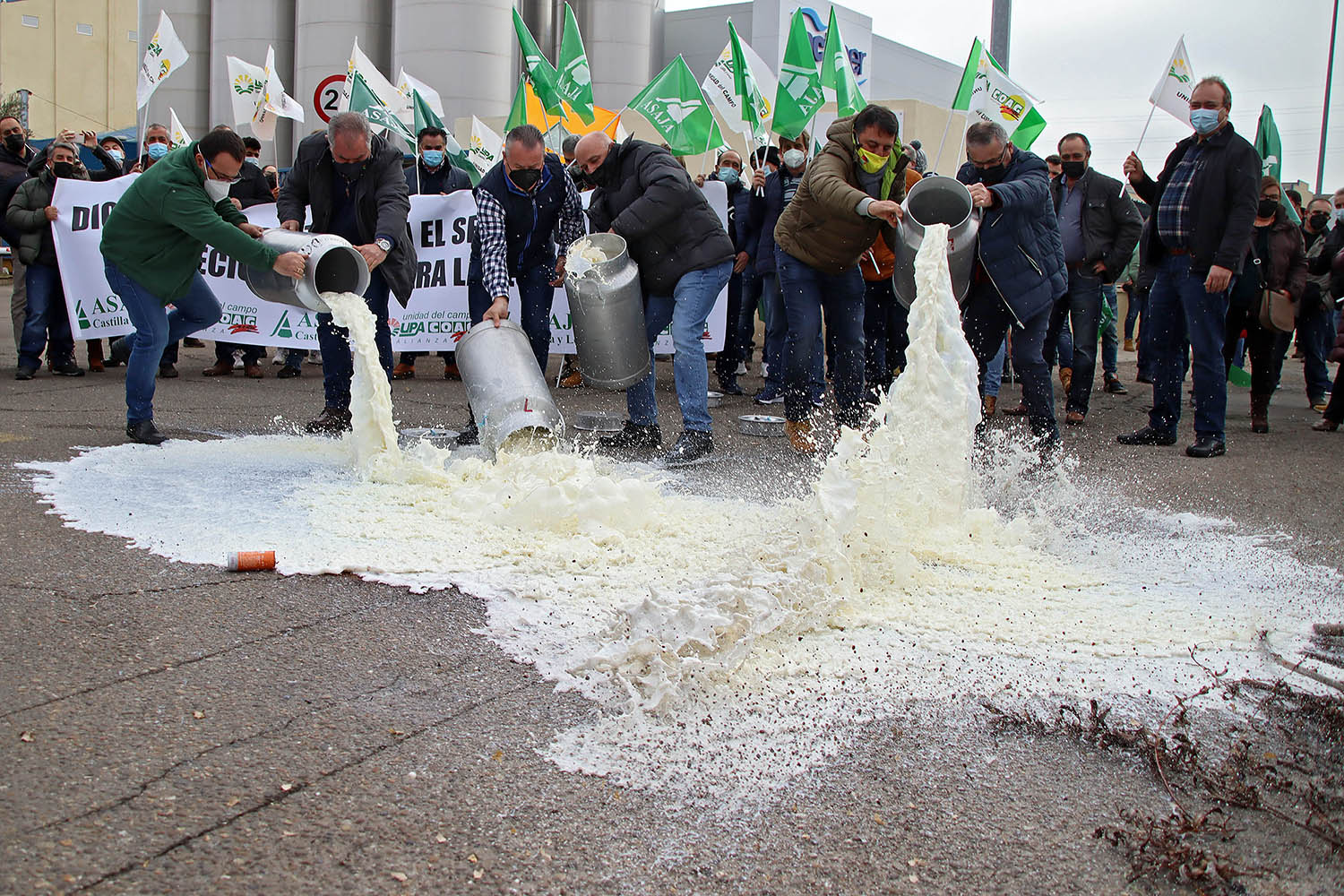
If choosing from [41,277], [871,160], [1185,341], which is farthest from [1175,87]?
[41,277]

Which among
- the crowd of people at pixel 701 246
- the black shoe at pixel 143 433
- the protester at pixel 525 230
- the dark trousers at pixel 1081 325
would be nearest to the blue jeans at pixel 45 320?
the crowd of people at pixel 701 246

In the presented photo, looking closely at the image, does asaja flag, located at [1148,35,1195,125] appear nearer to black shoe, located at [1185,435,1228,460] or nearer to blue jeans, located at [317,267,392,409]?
black shoe, located at [1185,435,1228,460]

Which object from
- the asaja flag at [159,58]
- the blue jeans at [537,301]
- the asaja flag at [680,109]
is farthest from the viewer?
the asaja flag at [680,109]

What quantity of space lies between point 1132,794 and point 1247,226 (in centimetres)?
491

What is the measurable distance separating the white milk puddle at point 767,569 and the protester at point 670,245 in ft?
3.00

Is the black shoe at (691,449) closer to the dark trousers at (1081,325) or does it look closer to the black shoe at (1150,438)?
the black shoe at (1150,438)

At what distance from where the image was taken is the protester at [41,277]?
843 centimetres

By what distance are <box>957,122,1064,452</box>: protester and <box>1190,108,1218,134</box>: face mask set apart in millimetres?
1050

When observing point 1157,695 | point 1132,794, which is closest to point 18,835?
point 1132,794

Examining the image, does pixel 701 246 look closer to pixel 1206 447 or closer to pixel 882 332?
pixel 882 332

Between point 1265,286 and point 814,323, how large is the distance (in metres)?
4.06

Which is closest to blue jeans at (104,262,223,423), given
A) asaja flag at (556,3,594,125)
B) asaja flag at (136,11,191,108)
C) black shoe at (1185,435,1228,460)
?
black shoe at (1185,435,1228,460)

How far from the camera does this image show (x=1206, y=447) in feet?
20.7

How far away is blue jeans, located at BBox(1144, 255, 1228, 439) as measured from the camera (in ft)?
20.7
